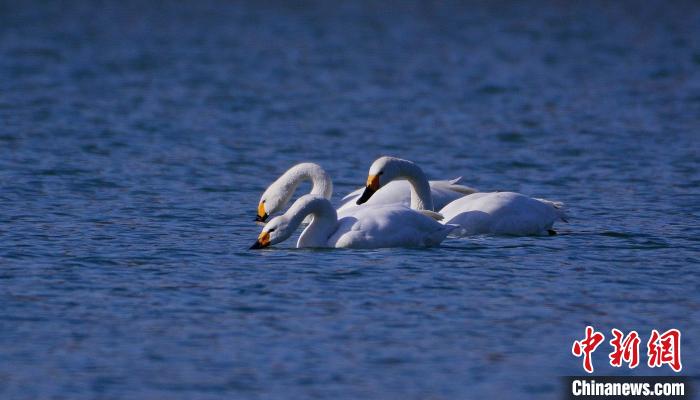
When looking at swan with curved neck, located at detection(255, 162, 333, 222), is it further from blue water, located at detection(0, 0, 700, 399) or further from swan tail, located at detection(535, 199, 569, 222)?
swan tail, located at detection(535, 199, 569, 222)

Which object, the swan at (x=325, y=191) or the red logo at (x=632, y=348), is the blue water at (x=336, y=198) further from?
the swan at (x=325, y=191)

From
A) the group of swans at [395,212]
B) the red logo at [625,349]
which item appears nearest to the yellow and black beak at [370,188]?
the group of swans at [395,212]

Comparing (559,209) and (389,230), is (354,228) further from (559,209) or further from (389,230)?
(559,209)

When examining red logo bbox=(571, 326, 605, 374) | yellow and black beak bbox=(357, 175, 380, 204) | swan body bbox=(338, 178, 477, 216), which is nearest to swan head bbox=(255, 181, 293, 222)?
swan body bbox=(338, 178, 477, 216)

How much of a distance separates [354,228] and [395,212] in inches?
17.4

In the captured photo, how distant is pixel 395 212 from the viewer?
14273mm

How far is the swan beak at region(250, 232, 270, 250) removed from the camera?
14.1m

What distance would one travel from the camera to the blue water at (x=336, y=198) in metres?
10.3

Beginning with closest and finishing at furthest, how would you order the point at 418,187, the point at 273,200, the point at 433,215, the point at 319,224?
the point at 319,224 → the point at 433,215 → the point at 418,187 → the point at 273,200

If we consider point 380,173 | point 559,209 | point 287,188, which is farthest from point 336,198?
point 559,209

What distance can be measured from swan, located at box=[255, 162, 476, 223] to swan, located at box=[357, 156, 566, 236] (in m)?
0.77

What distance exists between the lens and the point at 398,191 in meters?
16.7

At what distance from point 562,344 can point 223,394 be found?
8.61ft

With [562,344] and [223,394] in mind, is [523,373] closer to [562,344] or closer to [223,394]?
[562,344]
